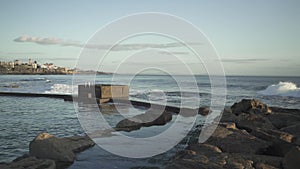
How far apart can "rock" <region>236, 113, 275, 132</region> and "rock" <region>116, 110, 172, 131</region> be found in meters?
5.17

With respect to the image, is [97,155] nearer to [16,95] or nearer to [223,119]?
[223,119]

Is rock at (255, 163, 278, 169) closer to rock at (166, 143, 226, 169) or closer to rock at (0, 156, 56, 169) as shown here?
rock at (166, 143, 226, 169)

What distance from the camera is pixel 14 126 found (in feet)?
46.4

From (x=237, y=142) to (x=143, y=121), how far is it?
7835 millimetres

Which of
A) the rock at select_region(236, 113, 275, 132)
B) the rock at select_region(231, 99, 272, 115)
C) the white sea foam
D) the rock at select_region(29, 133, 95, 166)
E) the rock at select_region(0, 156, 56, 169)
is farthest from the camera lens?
the white sea foam

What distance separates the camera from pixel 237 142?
25.6 ft

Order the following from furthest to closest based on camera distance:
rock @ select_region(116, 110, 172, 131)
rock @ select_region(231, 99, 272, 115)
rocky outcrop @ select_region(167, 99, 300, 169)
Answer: rock @ select_region(231, 99, 272, 115)
rock @ select_region(116, 110, 172, 131)
rocky outcrop @ select_region(167, 99, 300, 169)

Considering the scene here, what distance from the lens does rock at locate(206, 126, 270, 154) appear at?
7500 millimetres

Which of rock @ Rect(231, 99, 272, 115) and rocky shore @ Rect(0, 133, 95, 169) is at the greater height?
rock @ Rect(231, 99, 272, 115)

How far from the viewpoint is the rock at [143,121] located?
13.8m

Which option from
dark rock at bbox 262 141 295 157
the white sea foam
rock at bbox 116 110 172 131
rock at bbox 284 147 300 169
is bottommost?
the white sea foam

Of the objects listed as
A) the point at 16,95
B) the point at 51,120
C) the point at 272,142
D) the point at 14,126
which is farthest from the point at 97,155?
the point at 16,95

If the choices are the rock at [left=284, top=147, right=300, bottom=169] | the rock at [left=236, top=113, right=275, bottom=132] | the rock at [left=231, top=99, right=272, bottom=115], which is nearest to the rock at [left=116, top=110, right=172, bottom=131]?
the rock at [left=231, top=99, right=272, bottom=115]

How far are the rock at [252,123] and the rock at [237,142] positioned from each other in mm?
2123
